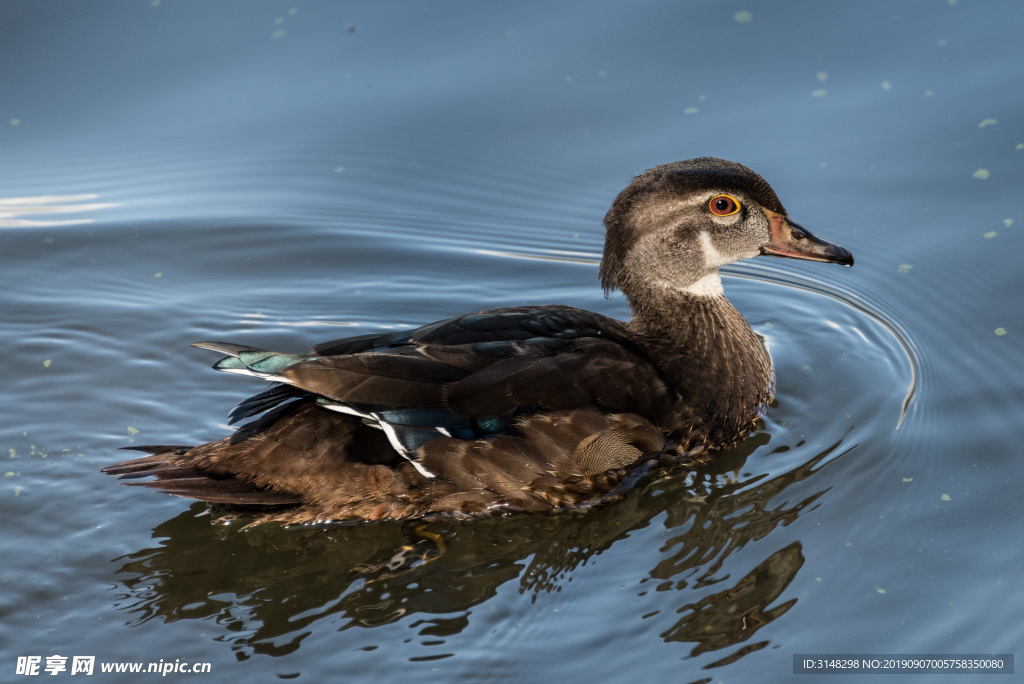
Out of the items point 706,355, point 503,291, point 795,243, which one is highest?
point 795,243

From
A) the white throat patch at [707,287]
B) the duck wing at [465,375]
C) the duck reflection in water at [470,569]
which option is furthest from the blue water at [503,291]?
the white throat patch at [707,287]

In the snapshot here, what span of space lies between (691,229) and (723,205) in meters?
0.19

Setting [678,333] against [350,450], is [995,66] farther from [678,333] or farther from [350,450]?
[350,450]

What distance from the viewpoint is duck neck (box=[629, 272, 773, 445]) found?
17.3 feet

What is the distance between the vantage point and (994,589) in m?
4.32

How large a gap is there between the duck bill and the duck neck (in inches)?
14.8

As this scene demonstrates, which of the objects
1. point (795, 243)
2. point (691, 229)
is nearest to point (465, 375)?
point (691, 229)

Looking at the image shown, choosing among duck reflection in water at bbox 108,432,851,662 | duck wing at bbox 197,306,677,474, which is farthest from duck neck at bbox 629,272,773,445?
duck reflection in water at bbox 108,432,851,662

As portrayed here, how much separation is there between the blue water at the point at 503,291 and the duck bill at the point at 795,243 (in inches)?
25.9

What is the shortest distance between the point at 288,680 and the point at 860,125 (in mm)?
4978

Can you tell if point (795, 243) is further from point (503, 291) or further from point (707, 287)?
point (503, 291)

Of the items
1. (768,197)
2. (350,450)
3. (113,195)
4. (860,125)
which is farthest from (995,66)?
(113,195)

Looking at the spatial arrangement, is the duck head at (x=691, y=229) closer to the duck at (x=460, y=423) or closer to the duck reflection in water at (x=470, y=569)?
the duck at (x=460, y=423)

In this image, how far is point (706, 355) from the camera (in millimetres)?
5500
